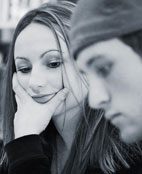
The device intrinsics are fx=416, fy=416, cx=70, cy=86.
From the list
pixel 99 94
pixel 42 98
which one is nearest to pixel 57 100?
pixel 42 98

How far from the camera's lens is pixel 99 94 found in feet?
3.33

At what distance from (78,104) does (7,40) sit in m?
2.28

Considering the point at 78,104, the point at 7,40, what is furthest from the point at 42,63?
the point at 7,40

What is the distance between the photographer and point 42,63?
4.35 ft

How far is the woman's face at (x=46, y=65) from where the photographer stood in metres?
1.31

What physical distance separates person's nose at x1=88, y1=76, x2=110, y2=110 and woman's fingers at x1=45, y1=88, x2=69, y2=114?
305 millimetres

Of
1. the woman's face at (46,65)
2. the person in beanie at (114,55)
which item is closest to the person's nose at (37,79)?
the woman's face at (46,65)

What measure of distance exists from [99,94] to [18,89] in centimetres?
50

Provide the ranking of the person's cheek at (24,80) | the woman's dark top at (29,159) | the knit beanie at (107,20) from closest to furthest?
the knit beanie at (107,20), the woman's dark top at (29,159), the person's cheek at (24,80)

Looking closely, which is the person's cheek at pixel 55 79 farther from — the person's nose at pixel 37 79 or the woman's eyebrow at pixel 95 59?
the woman's eyebrow at pixel 95 59

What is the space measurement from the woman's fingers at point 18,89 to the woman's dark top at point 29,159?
16cm

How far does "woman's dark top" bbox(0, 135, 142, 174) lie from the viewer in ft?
4.19

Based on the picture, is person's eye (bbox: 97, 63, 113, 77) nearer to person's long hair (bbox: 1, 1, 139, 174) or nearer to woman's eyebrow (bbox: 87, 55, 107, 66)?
woman's eyebrow (bbox: 87, 55, 107, 66)

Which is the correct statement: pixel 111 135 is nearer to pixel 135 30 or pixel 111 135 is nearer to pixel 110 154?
pixel 110 154
